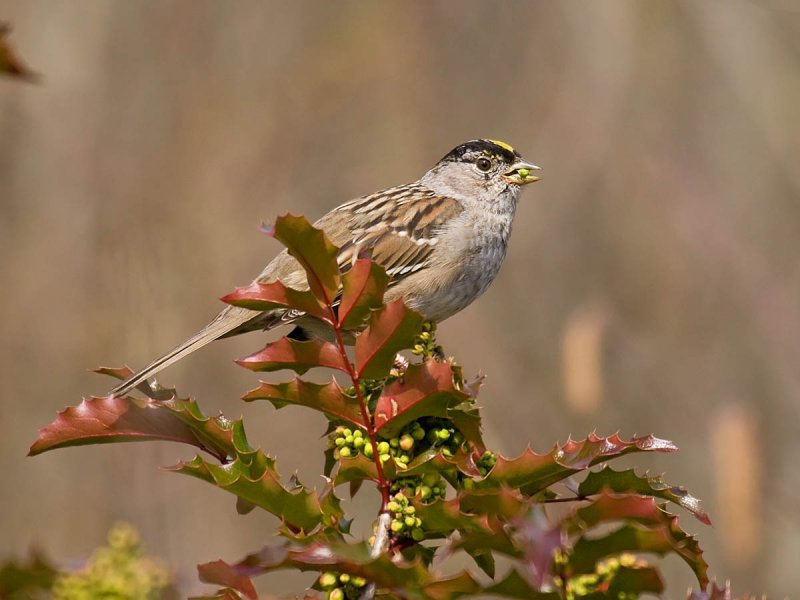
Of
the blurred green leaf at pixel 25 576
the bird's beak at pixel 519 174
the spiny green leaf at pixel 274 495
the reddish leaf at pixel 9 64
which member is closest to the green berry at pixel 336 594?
the spiny green leaf at pixel 274 495

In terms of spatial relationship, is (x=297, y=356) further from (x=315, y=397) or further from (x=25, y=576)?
(x=25, y=576)

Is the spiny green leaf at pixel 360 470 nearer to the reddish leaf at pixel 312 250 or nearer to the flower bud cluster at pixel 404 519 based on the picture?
the flower bud cluster at pixel 404 519

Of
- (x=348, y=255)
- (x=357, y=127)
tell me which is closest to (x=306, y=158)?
(x=357, y=127)

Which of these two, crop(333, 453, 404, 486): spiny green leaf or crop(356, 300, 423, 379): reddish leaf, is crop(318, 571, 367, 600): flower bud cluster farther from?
crop(356, 300, 423, 379): reddish leaf

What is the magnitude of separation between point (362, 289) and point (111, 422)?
436 mm

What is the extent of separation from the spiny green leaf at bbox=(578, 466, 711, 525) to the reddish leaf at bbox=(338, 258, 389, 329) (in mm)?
425

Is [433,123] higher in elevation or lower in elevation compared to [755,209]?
higher

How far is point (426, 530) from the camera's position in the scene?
160 centimetres

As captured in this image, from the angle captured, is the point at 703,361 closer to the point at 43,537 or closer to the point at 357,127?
the point at 357,127

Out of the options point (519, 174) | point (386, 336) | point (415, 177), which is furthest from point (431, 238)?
point (415, 177)

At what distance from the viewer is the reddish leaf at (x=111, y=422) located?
1.64 m

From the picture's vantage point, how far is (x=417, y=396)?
5.35 ft

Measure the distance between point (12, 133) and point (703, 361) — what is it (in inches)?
163

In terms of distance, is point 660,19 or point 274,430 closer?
point 274,430
